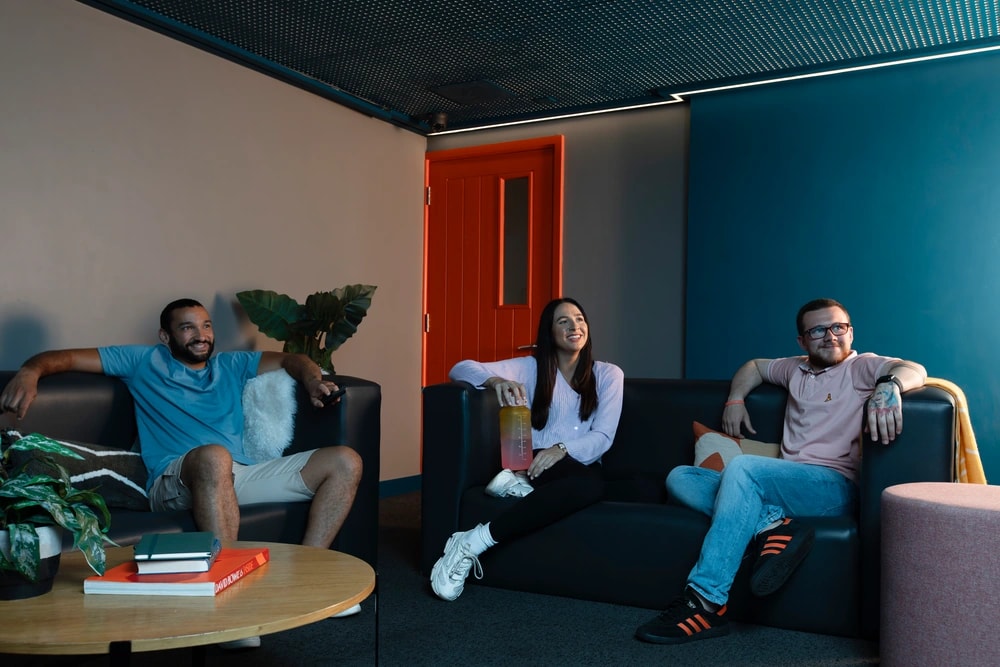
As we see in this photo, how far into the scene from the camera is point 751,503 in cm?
264

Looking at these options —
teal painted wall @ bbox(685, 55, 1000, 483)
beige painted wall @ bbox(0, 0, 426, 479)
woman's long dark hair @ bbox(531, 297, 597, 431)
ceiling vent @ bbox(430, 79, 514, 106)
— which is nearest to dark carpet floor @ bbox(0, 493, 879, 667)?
woman's long dark hair @ bbox(531, 297, 597, 431)

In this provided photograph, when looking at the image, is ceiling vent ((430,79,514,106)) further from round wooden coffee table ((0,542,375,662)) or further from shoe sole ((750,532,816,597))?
round wooden coffee table ((0,542,375,662))

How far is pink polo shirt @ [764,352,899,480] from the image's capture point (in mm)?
2809

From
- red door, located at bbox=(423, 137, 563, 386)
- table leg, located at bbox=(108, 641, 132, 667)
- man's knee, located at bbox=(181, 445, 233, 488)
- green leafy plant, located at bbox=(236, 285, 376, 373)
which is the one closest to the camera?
table leg, located at bbox=(108, 641, 132, 667)

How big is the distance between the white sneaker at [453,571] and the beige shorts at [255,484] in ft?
1.68

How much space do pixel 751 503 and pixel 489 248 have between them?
307cm

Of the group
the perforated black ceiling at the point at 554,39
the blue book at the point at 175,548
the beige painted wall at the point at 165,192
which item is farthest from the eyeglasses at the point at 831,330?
the beige painted wall at the point at 165,192

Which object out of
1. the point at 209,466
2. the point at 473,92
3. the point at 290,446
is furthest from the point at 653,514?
the point at 473,92

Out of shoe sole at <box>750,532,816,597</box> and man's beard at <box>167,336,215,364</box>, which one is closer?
shoe sole at <box>750,532,816,597</box>

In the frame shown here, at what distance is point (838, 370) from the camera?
291 centimetres

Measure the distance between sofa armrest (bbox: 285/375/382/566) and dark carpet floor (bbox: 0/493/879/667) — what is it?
0.24 meters

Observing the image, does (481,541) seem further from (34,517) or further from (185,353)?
(34,517)

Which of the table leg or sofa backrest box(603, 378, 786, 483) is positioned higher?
sofa backrest box(603, 378, 786, 483)

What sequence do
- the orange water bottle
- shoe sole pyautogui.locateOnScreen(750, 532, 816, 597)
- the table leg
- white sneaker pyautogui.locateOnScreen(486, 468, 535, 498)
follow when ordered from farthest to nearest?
the orange water bottle → white sneaker pyautogui.locateOnScreen(486, 468, 535, 498) → shoe sole pyautogui.locateOnScreen(750, 532, 816, 597) → the table leg
